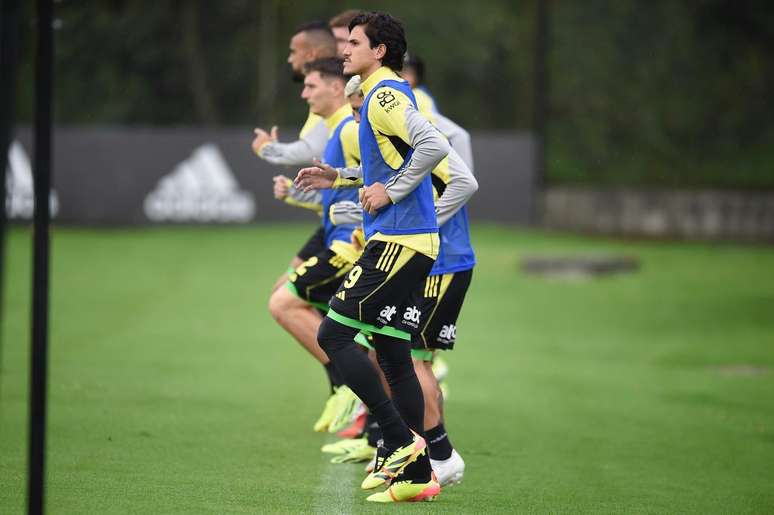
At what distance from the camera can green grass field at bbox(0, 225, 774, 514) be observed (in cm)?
571

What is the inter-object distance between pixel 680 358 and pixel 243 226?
39.5ft

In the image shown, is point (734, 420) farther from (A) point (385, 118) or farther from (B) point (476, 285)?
(B) point (476, 285)

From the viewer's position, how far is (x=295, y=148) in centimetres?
683

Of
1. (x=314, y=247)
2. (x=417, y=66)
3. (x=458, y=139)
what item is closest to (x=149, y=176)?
(x=417, y=66)

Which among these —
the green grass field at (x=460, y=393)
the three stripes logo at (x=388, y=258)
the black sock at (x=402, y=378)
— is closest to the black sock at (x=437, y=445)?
the green grass field at (x=460, y=393)

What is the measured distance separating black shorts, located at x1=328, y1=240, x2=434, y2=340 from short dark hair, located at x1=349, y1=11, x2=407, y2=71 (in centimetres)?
83

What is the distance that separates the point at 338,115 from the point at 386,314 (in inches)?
69.6

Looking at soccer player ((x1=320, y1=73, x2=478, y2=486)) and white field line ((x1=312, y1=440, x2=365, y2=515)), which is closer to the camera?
white field line ((x1=312, y1=440, x2=365, y2=515))

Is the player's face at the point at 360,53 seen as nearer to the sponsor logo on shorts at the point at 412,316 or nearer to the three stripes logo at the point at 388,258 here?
the three stripes logo at the point at 388,258

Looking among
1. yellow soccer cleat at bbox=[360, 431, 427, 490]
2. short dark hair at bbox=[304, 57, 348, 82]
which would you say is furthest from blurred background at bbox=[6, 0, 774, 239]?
yellow soccer cleat at bbox=[360, 431, 427, 490]

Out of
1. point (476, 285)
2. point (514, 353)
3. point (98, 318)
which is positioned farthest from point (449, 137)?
point (476, 285)

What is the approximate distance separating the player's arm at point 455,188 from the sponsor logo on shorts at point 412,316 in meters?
0.71

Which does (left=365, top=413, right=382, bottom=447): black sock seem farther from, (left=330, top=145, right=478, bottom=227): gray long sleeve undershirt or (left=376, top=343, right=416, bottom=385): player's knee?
(left=330, top=145, right=478, bottom=227): gray long sleeve undershirt

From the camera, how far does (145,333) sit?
38.2ft
